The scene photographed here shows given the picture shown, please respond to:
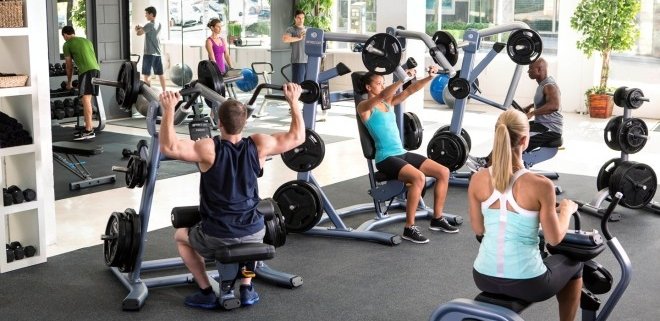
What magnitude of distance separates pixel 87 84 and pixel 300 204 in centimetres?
400

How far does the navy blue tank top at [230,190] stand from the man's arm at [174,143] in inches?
2.0

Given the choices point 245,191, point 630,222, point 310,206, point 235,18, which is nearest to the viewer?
point 245,191

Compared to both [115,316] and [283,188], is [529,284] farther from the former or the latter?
[283,188]

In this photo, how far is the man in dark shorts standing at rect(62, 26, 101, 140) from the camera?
8422 mm

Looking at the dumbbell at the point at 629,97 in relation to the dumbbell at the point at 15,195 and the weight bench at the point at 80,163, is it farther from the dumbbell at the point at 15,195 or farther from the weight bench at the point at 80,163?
the dumbbell at the point at 15,195

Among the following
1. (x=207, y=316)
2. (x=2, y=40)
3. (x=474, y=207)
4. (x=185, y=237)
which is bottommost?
(x=207, y=316)

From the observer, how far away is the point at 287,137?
389cm

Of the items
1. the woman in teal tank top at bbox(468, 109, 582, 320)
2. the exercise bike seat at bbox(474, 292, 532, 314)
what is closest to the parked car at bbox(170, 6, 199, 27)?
the woman in teal tank top at bbox(468, 109, 582, 320)

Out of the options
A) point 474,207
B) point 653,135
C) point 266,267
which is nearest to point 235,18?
point 653,135

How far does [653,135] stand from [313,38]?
5082 mm

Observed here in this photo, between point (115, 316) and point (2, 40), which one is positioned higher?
point (2, 40)

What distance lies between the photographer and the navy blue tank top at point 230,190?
12.1 ft

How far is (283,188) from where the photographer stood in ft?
16.7

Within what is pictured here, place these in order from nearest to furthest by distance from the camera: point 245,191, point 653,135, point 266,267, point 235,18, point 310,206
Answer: point 245,191 → point 266,267 → point 310,206 → point 653,135 → point 235,18
